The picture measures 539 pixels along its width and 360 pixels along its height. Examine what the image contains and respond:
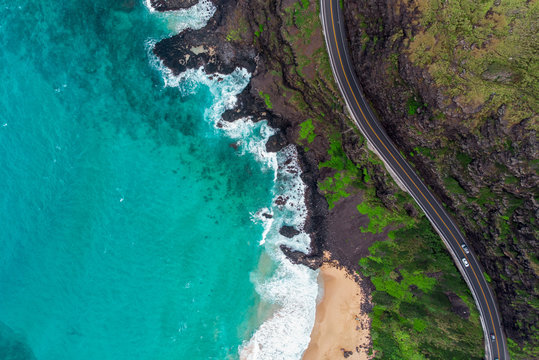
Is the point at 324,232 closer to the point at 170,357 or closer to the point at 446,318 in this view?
the point at 446,318

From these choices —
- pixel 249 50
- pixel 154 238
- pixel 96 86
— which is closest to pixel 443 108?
pixel 249 50

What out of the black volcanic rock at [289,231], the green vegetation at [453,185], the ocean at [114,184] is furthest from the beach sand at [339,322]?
the green vegetation at [453,185]

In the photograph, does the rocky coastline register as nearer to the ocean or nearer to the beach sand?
the ocean

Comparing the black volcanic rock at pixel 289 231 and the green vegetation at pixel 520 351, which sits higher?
the green vegetation at pixel 520 351

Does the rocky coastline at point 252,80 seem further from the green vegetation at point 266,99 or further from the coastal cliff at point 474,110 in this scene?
the coastal cliff at point 474,110

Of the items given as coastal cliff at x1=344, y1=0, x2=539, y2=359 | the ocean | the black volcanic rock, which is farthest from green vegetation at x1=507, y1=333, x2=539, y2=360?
the ocean

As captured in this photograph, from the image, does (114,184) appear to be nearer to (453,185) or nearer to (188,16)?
(188,16)
